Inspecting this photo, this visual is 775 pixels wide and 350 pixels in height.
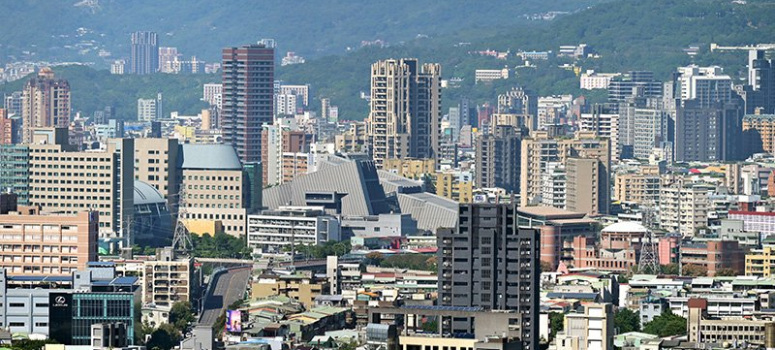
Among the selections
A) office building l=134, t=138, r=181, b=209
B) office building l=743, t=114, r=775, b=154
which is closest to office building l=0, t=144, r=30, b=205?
office building l=134, t=138, r=181, b=209

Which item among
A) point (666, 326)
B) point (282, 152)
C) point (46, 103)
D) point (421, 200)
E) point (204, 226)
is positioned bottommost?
point (666, 326)

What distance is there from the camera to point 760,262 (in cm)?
7019

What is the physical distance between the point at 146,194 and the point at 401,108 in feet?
92.0

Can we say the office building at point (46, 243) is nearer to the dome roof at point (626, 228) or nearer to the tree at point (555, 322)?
the tree at point (555, 322)

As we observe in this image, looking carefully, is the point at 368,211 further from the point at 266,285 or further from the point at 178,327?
the point at 178,327

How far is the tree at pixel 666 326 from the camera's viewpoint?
A: 171 ft

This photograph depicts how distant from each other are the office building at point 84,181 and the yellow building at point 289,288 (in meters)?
19.2

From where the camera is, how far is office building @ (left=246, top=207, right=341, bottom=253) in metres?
81.3

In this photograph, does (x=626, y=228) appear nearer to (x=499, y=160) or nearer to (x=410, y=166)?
(x=410, y=166)

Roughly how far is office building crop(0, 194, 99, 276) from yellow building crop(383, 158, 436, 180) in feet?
145

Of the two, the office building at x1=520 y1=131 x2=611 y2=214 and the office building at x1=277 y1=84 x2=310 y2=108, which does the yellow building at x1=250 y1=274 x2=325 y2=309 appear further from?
Result: the office building at x1=277 y1=84 x2=310 y2=108

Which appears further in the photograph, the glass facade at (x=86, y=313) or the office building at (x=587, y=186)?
the office building at (x=587, y=186)

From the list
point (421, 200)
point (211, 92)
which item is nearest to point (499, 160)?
point (421, 200)

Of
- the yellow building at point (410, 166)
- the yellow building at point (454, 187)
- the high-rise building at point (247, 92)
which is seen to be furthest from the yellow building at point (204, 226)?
the high-rise building at point (247, 92)
